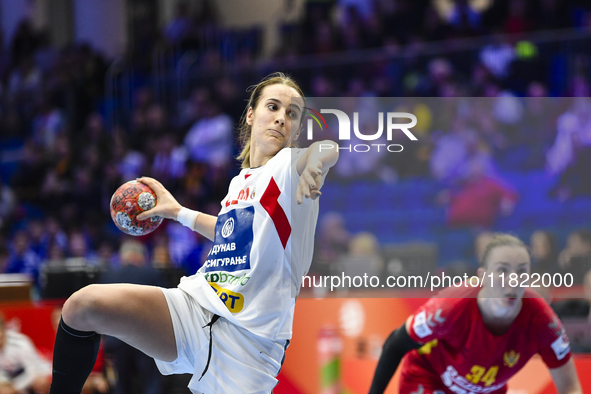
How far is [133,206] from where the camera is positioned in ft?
11.4

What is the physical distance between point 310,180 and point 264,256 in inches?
18.3

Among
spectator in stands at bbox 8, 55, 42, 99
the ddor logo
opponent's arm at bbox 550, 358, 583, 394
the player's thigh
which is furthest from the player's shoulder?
spectator in stands at bbox 8, 55, 42, 99

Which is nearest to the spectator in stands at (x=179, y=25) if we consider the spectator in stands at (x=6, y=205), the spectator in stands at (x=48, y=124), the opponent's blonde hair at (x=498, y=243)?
the spectator in stands at (x=48, y=124)

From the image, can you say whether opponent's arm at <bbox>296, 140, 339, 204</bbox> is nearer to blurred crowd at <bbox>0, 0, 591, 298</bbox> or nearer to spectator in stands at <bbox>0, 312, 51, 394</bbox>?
blurred crowd at <bbox>0, 0, 591, 298</bbox>

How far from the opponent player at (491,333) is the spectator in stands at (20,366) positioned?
3.31m

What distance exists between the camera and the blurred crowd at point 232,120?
15.3ft

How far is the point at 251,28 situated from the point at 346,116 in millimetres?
9009

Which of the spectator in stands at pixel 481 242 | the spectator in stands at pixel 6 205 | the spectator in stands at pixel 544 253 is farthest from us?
the spectator in stands at pixel 6 205

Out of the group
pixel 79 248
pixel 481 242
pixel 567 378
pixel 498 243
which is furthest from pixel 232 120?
pixel 567 378

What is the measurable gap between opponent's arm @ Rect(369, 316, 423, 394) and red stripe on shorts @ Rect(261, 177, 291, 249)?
100cm

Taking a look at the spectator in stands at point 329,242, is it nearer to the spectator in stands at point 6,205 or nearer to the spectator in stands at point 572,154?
the spectator in stands at point 572,154

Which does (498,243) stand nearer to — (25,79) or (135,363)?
(135,363)

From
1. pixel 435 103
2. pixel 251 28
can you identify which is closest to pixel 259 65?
pixel 251 28

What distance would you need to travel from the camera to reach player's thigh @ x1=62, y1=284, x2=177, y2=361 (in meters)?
2.78
